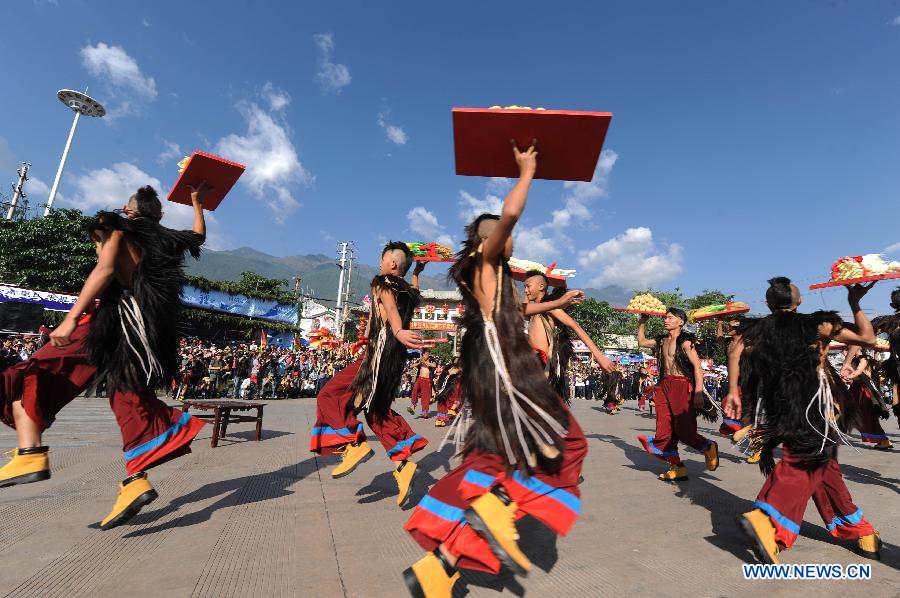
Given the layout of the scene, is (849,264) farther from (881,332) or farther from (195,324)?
(195,324)

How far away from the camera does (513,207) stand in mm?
1994

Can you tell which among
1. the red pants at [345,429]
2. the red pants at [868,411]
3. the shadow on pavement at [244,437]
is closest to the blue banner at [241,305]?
the shadow on pavement at [244,437]

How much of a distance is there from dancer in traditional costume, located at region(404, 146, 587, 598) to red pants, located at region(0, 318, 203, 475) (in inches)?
73.7

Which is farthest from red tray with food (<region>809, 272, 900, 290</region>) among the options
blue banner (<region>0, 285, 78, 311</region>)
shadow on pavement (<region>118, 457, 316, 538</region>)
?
blue banner (<region>0, 285, 78, 311</region>)

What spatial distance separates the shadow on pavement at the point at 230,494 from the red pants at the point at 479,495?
1.89m

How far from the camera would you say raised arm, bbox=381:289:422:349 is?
9.75ft

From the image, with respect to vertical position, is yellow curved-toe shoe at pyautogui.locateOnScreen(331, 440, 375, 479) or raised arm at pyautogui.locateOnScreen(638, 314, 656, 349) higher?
raised arm at pyautogui.locateOnScreen(638, 314, 656, 349)

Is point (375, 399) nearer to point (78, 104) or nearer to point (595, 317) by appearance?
point (595, 317)

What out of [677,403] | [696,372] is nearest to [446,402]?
[677,403]

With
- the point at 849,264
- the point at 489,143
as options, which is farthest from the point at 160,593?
the point at 849,264

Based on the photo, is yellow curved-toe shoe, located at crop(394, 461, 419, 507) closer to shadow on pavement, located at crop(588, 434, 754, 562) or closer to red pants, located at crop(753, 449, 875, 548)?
shadow on pavement, located at crop(588, 434, 754, 562)

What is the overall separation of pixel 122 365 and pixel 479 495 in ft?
7.69

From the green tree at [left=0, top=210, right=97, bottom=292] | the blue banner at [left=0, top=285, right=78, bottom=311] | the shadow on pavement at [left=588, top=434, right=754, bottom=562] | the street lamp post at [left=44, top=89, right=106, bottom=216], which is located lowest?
the shadow on pavement at [left=588, top=434, right=754, bottom=562]

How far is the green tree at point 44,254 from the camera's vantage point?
72.8ft
